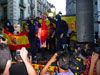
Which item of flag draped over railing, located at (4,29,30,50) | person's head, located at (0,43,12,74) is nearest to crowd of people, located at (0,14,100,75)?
person's head, located at (0,43,12,74)

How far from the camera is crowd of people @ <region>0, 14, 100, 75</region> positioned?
5465mm

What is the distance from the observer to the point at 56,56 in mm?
6328

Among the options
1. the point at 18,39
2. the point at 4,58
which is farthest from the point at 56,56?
the point at 18,39

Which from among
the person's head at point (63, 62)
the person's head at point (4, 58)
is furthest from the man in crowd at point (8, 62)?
the person's head at point (63, 62)

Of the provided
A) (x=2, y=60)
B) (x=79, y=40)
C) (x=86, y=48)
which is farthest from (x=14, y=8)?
(x=2, y=60)

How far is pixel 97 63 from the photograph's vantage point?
6.13 metres

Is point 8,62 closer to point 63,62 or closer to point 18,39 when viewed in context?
point 63,62

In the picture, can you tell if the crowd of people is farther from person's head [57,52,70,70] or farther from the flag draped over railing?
the flag draped over railing

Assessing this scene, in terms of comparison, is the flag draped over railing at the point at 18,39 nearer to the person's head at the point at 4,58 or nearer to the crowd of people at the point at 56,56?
the crowd of people at the point at 56,56

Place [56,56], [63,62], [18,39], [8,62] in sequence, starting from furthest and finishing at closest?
[18,39]
[63,62]
[56,56]
[8,62]

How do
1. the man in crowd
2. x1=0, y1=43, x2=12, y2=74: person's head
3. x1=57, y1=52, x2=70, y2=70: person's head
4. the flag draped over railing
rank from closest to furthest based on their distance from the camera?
1. the man in crowd
2. x1=0, y1=43, x2=12, y2=74: person's head
3. x1=57, y1=52, x2=70, y2=70: person's head
4. the flag draped over railing

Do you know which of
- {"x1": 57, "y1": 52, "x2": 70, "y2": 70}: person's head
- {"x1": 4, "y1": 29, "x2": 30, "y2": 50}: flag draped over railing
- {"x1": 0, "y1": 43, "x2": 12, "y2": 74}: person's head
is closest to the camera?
{"x1": 0, "y1": 43, "x2": 12, "y2": 74}: person's head

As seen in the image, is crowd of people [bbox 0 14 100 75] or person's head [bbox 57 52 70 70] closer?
crowd of people [bbox 0 14 100 75]

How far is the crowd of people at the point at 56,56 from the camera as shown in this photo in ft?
17.9
